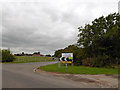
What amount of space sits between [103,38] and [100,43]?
1.15m

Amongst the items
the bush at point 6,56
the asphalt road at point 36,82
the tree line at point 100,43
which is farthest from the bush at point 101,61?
the bush at point 6,56

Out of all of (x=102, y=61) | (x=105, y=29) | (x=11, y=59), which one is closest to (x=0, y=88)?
(x=102, y=61)

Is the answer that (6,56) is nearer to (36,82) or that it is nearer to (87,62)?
(87,62)

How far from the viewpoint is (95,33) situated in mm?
20453

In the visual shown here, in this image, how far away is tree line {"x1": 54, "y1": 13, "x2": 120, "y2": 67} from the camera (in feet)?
60.0

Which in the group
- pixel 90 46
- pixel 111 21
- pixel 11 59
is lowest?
pixel 11 59

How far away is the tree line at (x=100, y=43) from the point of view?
18.3 meters

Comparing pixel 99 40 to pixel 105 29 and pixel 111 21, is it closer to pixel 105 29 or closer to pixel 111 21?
pixel 105 29

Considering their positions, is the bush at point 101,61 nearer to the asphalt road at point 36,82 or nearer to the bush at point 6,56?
the asphalt road at point 36,82

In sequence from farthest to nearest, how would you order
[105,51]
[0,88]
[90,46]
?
[90,46] < [105,51] < [0,88]

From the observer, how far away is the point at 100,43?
19500 millimetres

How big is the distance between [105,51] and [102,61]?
221 cm

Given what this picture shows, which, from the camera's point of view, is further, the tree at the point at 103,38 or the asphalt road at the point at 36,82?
the tree at the point at 103,38

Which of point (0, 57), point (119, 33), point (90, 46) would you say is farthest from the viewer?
point (0, 57)
